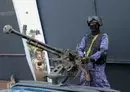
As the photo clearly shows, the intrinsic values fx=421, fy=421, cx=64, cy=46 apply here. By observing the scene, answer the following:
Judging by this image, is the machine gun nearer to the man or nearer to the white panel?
the man

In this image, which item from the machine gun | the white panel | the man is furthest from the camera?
the white panel

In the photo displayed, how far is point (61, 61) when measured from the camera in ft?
15.1

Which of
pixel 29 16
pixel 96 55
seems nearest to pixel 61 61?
pixel 96 55

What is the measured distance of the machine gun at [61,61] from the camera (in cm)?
431

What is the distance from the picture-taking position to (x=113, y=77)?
28.8ft

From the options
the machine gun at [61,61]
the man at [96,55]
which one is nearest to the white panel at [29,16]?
the man at [96,55]

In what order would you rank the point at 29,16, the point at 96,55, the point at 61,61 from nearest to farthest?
the point at 61,61 < the point at 96,55 < the point at 29,16

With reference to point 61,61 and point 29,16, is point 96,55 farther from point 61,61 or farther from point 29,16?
point 29,16

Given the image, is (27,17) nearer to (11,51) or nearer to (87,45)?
(11,51)

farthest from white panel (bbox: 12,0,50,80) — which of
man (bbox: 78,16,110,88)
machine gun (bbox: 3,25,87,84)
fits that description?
machine gun (bbox: 3,25,87,84)

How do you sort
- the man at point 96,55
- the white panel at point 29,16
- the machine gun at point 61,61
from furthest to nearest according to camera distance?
1. the white panel at point 29,16
2. the man at point 96,55
3. the machine gun at point 61,61

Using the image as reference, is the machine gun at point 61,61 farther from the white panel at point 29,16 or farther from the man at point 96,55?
the white panel at point 29,16

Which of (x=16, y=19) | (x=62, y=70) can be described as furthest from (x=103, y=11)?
(x=62, y=70)

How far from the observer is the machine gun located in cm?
431
